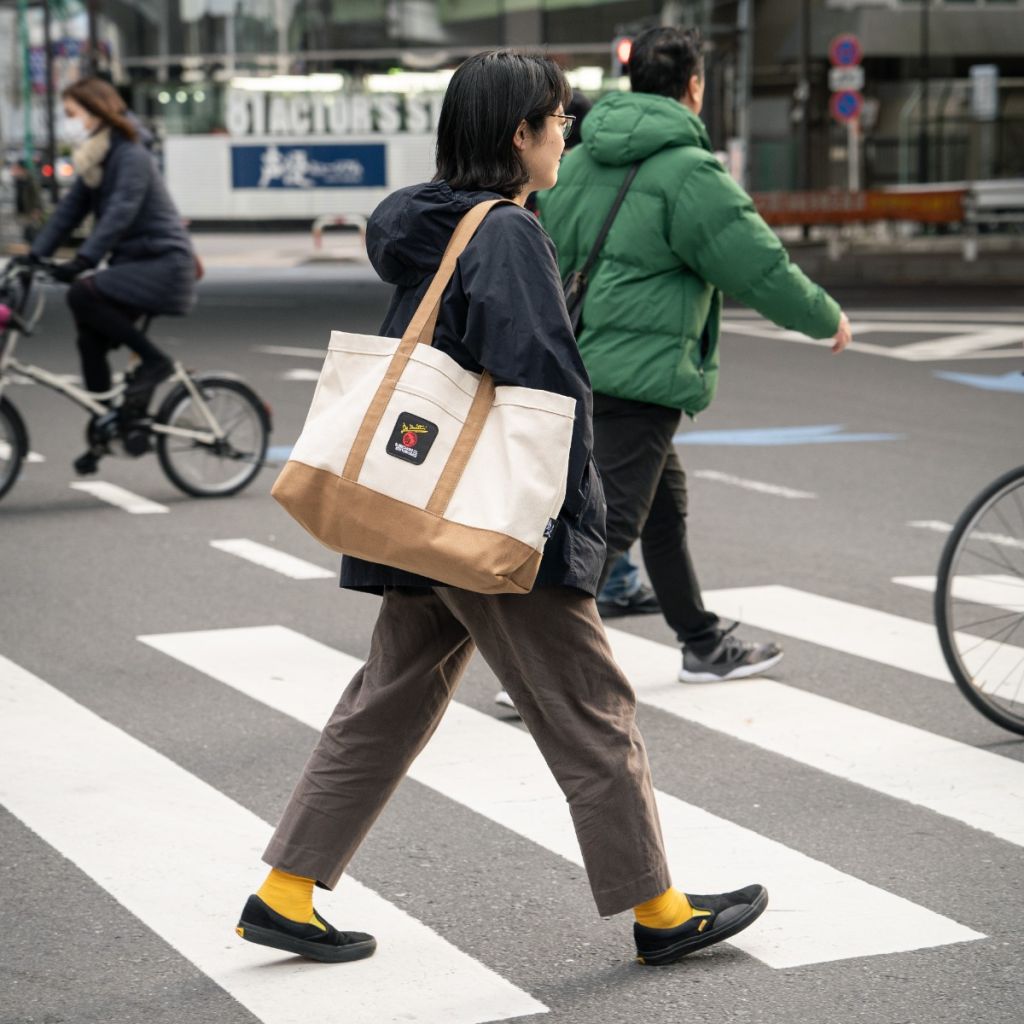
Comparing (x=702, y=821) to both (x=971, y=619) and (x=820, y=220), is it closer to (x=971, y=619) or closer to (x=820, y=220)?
(x=971, y=619)

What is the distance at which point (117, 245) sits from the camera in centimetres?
948

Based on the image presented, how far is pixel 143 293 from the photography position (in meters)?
9.48

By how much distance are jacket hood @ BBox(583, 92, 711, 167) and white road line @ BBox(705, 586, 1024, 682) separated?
1901 millimetres

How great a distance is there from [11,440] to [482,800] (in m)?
5.05

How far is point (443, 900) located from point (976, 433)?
8411 millimetres

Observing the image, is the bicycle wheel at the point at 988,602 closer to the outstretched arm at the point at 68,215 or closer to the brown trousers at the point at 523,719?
the brown trousers at the point at 523,719

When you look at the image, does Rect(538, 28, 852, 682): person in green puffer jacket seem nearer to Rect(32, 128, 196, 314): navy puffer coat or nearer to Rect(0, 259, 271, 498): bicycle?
Rect(32, 128, 196, 314): navy puffer coat

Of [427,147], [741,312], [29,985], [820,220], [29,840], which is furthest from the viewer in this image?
[427,147]

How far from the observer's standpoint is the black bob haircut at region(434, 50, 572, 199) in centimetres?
353

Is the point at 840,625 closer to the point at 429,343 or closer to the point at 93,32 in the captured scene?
the point at 429,343

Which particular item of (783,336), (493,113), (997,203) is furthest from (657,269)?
(997,203)

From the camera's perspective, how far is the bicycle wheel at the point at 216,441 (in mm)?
9688

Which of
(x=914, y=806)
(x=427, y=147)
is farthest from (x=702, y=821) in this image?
(x=427, y=147)

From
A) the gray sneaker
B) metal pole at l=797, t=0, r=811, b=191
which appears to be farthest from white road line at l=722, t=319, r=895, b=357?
metal pole at l=797, t=0, r=811, b=191
